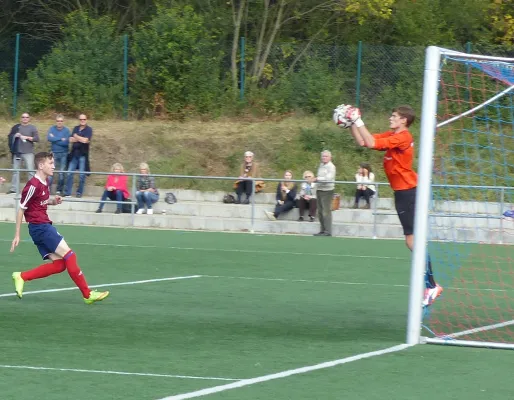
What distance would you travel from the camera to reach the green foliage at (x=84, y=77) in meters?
31.7

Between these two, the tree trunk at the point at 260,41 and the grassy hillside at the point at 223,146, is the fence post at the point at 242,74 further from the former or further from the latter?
the grassy hillside at the point at 223,146

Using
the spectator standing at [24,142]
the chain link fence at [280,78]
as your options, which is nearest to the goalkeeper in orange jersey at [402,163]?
the spectator standing at [24,142]

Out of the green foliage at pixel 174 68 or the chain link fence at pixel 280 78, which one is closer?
the chain link fence at pixel 280 78

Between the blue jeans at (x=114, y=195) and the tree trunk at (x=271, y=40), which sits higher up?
the tree trunk at (x=271, y=40)

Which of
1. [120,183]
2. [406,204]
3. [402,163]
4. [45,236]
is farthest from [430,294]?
[120,183]

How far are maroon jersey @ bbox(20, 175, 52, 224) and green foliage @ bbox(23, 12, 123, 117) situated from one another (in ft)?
66.6

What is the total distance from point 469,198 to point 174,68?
13.6 metres

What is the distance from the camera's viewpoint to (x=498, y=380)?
25.4ft

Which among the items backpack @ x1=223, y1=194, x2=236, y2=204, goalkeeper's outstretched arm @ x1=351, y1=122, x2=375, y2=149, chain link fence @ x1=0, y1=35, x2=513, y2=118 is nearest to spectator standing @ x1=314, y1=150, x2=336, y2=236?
backpack @ x1=223, y1=194, x2=236, y2=204

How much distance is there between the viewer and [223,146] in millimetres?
29781

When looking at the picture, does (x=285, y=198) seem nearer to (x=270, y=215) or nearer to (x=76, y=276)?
(x=270, y=215)

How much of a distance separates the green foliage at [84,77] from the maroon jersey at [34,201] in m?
20.3

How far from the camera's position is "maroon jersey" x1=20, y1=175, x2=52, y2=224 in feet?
37.7

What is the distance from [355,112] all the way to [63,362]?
3.18 meters
